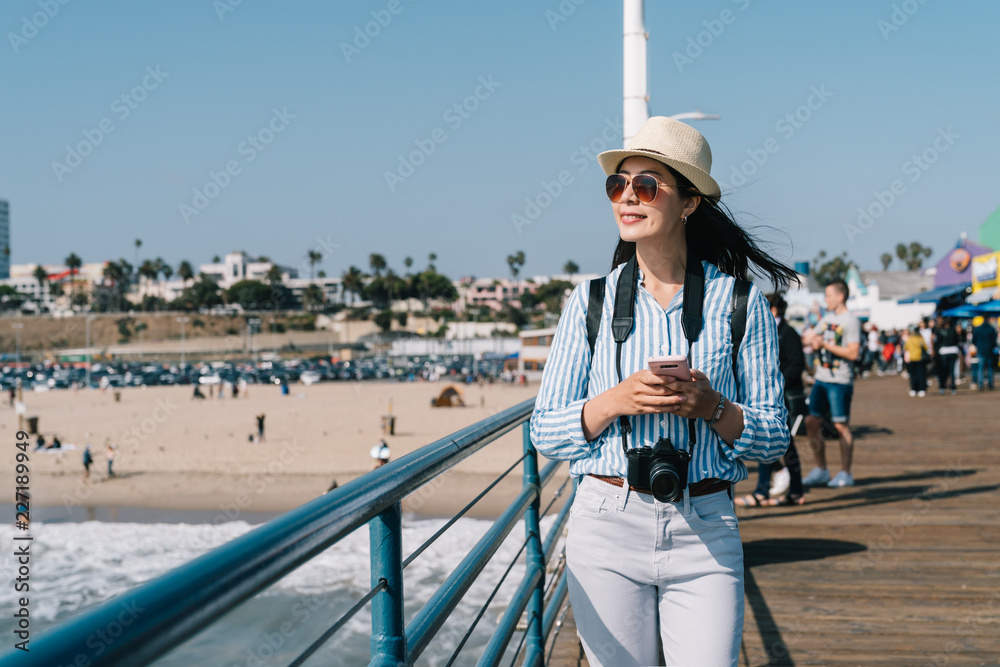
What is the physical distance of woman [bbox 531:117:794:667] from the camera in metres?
1.68

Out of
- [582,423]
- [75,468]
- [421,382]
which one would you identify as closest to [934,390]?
[582,423]

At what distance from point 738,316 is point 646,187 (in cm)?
35

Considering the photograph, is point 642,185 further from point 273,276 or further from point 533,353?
point 273,276

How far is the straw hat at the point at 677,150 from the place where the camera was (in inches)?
69.7

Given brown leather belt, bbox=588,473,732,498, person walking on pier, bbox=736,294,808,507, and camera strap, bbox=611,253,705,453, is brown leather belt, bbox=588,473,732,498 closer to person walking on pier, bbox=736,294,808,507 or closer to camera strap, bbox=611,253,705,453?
camera strap, bbox=611,253,705,453

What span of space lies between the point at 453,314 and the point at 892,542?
134 meters

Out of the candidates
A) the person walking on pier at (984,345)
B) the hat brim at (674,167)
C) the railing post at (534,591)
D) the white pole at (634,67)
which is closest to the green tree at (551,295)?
the person walking on pier at (984,345)

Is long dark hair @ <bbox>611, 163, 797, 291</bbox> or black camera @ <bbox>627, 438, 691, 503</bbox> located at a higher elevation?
long dark hair @ <bbox>611, 163, 797, 291</bbox>

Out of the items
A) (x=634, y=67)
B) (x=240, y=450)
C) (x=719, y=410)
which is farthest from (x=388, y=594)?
(x=240, y=450)

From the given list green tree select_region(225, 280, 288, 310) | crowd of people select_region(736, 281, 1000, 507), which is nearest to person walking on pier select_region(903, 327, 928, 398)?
crowd of people select_region(736, 281, 1000, 507)

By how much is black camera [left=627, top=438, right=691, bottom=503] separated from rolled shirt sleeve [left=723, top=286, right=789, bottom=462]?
0.15 m

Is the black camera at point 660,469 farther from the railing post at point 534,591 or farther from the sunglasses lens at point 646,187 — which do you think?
the railing post at point 534,591

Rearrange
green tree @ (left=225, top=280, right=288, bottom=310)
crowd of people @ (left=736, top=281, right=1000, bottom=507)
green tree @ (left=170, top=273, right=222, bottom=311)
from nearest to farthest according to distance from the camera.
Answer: crowd of people @ (left=736, top=281, right=1000, bottom=507) → green tree @ (left=170, top=273, right=222, bottom=311) → green tree @ (left=225, top=280, right=288, bottom=310)

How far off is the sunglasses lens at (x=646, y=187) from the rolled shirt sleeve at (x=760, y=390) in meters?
0.30
